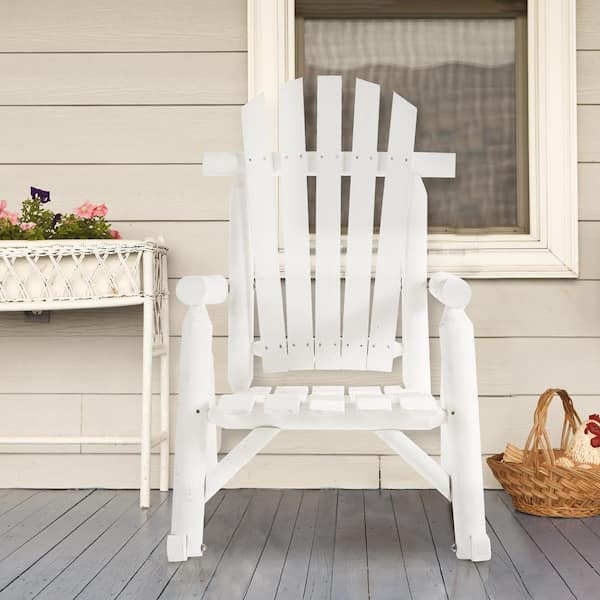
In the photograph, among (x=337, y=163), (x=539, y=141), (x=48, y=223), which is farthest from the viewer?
(x=539, y=141)

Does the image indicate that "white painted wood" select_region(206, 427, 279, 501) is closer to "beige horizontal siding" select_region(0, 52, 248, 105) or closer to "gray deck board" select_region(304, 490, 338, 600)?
"gray deck board" select_region(304, 490, 338, 600)

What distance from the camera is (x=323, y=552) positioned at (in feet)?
5.86

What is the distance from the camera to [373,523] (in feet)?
6.68

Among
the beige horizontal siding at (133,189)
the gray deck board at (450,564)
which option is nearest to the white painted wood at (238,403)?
the gray deck board at (450,564)

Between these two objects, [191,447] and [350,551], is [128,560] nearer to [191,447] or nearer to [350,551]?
[191,447]

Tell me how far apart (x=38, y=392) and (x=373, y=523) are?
1.10 metres

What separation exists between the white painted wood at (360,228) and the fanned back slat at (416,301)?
0.10 m

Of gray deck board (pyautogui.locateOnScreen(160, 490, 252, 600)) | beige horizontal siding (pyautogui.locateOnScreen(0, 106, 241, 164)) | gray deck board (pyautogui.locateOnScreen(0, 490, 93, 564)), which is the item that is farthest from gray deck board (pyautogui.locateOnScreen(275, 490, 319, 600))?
beige horizontal siding (pyautogui.locateOnScreen(0, 106, 241, 164))

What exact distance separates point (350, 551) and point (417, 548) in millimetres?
150

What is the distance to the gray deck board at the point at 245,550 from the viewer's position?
5.07ft

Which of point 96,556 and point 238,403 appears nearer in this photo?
point 238,403

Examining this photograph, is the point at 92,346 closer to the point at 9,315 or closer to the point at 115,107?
the point at 9,315

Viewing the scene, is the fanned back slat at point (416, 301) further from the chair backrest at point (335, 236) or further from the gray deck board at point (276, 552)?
the gray deck board at point (276, 552)

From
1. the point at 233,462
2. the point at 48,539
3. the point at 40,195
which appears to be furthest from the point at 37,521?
the point at 40,195
